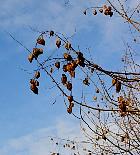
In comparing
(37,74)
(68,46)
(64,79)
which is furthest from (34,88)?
(68,46)

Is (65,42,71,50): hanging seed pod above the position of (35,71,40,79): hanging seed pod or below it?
above

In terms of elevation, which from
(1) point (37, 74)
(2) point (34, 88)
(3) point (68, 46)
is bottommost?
(2) point (34, 88)

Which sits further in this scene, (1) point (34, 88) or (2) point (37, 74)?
(2) point (37, 74)

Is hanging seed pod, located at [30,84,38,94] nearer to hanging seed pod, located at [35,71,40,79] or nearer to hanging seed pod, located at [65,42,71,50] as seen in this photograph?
hanging seed pod, located at [35,71,40,79]

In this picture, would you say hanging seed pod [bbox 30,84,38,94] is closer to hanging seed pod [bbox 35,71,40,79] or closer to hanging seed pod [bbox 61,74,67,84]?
hanging seed pod [bbox 35,71,40,79]

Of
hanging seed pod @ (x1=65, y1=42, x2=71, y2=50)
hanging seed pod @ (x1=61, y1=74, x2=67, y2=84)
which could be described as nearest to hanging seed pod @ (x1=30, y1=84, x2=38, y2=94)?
hanging seed pod @ (x1=61, y1=74, x2=67, y2=84)

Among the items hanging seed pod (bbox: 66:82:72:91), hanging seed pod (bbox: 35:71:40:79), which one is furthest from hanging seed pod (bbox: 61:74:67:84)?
hanging seed pod (bbox: 35:71:40:79)

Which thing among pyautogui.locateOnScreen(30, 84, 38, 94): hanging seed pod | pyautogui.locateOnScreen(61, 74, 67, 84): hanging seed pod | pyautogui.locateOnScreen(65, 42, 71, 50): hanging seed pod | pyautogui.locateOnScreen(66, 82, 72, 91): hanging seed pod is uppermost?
pyautogui.locateOnScreen(65, 42, 71, 50): hanging seed pod

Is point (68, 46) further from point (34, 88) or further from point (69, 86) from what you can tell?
point (34, 88)

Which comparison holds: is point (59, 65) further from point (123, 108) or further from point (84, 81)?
point (123, 108)

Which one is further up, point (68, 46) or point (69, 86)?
point (68, 46)

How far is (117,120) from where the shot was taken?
712 cm

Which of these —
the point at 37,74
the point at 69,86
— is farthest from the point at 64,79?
the point at 37,74

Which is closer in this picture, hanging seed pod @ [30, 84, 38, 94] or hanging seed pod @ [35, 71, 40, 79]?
hanging seed pod @ [30, 84, 38, 94]
